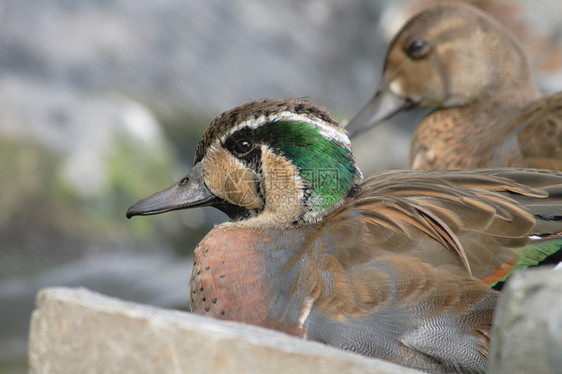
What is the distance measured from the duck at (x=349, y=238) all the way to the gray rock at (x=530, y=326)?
67 centimetres

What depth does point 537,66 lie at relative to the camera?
8312 mm

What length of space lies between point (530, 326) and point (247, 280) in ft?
3.84

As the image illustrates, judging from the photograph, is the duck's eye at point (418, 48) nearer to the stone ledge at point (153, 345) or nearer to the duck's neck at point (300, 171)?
the duck's neck at point (300, 171)

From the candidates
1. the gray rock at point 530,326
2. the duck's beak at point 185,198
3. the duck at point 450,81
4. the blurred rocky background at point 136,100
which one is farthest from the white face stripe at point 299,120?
the blurred rocky background at point 136,100

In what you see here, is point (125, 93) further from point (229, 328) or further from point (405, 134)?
point (229, 328)

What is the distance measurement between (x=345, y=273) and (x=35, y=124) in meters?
4.97

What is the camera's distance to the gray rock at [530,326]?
1.70 m

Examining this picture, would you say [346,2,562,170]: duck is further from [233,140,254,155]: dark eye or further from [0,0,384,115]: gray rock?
[0,0,384,115]: gray rock

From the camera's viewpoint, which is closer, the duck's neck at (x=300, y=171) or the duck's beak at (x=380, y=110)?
the duck's neck at (x=300, y=171)

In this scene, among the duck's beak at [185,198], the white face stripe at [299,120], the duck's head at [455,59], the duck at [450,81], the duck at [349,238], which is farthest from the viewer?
the duck's head at [455,59]

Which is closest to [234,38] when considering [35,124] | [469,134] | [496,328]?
[35,124]

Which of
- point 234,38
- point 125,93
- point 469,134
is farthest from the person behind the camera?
point 234,38

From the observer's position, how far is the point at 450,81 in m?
4.67

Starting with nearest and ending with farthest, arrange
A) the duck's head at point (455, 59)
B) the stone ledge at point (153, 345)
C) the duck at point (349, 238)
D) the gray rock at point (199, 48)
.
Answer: the stone ledge at point (153, 345)
the duck at point (349, 238)
the duck's head at point (455, 59)
the gray rock at point (199, 48)
